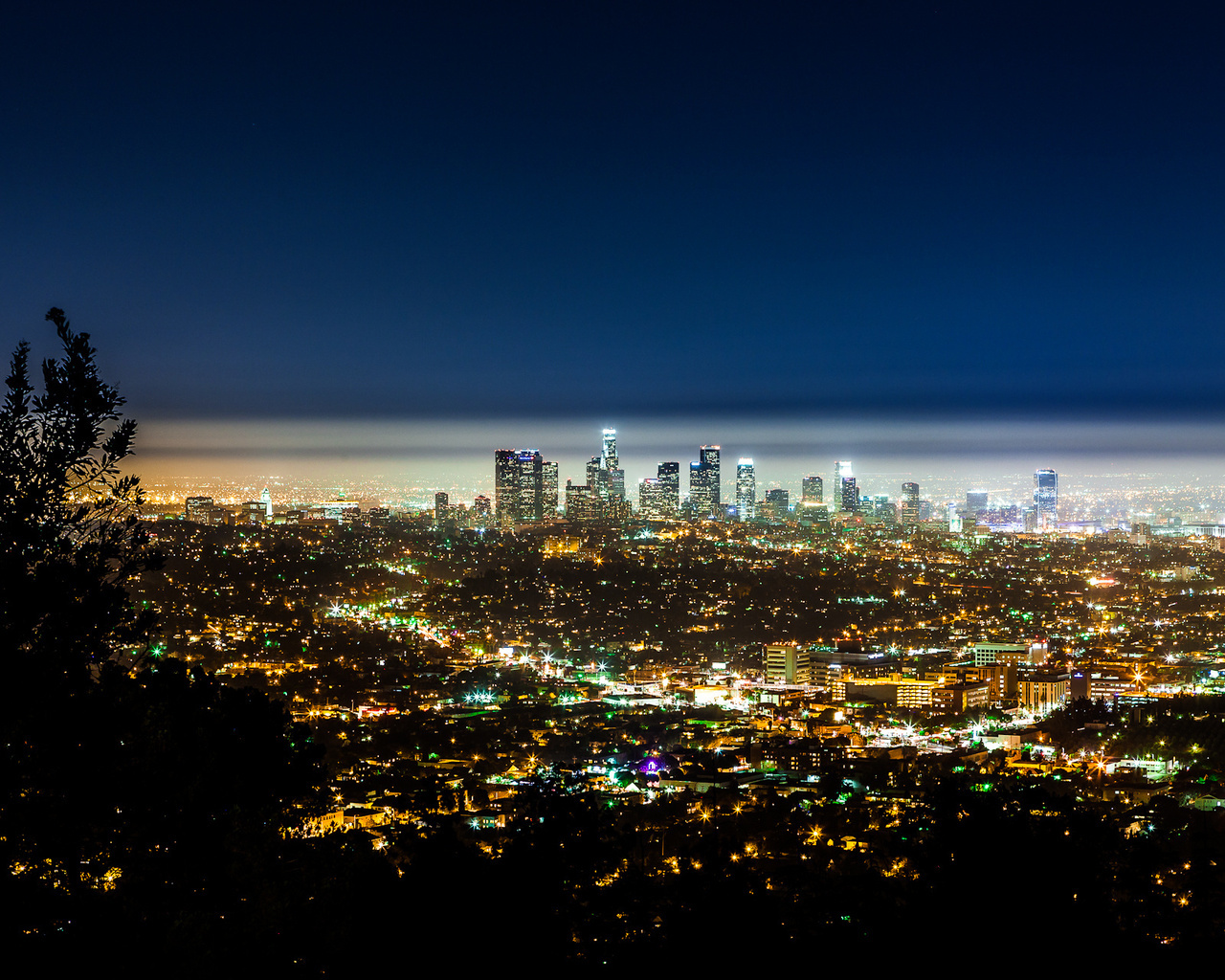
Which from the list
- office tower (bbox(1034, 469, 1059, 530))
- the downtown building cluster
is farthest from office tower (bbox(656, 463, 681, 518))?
office tower (bbox(1034, 469, 1059, 530))

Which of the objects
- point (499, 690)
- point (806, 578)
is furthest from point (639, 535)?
point (499, 690)

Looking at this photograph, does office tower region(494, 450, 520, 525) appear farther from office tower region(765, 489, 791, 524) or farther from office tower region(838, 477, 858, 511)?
office tower region(838, 477, 858, 511)

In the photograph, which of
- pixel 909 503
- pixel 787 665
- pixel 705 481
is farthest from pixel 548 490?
pixel 787 665

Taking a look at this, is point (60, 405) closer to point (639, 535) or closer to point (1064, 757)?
point (1064, 757)

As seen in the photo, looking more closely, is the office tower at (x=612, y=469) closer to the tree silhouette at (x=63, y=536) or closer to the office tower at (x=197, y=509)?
the office tower at (x=197, y=509)

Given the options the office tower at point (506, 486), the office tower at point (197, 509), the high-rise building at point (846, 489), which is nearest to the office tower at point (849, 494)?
the high-rise building at point (846, 489)
